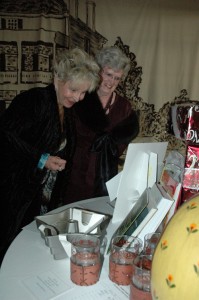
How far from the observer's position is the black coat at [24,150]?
1.87m

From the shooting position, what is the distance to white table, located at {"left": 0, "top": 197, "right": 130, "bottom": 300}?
934 millimetres

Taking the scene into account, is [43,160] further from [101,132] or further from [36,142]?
[101,132]

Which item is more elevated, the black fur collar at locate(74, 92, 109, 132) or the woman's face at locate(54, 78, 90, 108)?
the woman's face at locate(54, 78, 90, 108)

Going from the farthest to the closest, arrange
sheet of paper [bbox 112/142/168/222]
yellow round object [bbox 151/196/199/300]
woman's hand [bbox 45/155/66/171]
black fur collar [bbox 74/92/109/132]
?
black fur collar [bbox 74/92/109/132] < woman's hand [bbox 45/155/66/171] < sheet of paper [bbox 112/142/168/222] < yellow round object [bbox 151/196/199/300]

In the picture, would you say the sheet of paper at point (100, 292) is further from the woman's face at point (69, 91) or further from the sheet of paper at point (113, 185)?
the woman's face at point (69, 91)

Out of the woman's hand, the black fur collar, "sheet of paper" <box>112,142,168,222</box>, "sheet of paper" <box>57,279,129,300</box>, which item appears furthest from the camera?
the black fur collar

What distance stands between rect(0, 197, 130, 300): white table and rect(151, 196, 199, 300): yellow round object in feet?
1.25

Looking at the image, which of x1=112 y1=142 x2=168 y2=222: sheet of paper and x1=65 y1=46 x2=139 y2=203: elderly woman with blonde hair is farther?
x1=65 y1=46 x2=139 y2=203: elderly woman with blonde hair

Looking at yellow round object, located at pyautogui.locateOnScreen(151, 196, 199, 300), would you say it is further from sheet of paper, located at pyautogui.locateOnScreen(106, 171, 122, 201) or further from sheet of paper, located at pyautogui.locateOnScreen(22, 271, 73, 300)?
sheet of paper, located at pyautogui.locateOnScreen(106, 171, 122, 201)

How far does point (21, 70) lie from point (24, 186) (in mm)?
1471

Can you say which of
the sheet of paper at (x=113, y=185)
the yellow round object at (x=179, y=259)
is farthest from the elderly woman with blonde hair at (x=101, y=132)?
the yellow round object at (x=179, y=259)

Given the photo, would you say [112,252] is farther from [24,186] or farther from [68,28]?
[68,28]

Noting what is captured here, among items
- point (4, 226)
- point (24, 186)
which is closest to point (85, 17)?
point (24, 186)

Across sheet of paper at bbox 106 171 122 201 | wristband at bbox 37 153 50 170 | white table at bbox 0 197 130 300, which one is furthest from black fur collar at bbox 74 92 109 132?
white table at bbox 0 197 130 300
